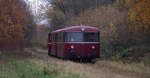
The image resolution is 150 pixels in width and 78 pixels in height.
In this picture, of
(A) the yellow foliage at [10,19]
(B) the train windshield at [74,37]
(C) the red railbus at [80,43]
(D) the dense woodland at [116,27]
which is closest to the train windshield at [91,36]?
(C) the red railbus at [80,43]

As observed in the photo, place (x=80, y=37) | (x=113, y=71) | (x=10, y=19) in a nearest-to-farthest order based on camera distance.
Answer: (x=113, y=71) → (x=80, y=37) → (x=10, y=19)

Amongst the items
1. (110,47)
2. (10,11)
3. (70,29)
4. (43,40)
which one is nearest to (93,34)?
(70,29)

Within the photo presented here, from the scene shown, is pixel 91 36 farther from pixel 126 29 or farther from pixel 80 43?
pixel 126 29

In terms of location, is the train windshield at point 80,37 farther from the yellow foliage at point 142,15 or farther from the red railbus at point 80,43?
the yellow foliage at point 142,15

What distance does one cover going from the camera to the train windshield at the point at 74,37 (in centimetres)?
1792

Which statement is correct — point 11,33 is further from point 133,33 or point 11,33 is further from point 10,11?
point 133,33

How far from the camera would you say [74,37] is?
1800cm

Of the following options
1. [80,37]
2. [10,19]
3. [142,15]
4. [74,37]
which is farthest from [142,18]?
[10,19]

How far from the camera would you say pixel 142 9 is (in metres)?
16.0

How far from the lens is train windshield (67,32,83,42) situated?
17.9 metres

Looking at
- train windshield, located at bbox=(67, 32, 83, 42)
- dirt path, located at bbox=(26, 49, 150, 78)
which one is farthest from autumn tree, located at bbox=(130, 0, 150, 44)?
train windshield, located at bbox=(67, 32, 83, 42)

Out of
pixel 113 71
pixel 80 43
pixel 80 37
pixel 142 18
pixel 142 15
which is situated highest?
pixel 142 15

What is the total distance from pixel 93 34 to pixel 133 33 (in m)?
4.32

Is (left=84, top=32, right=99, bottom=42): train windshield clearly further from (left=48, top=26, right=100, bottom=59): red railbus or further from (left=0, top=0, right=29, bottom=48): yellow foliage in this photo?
(left=0, top=0, right=29, bottom=48): yellow foliage
